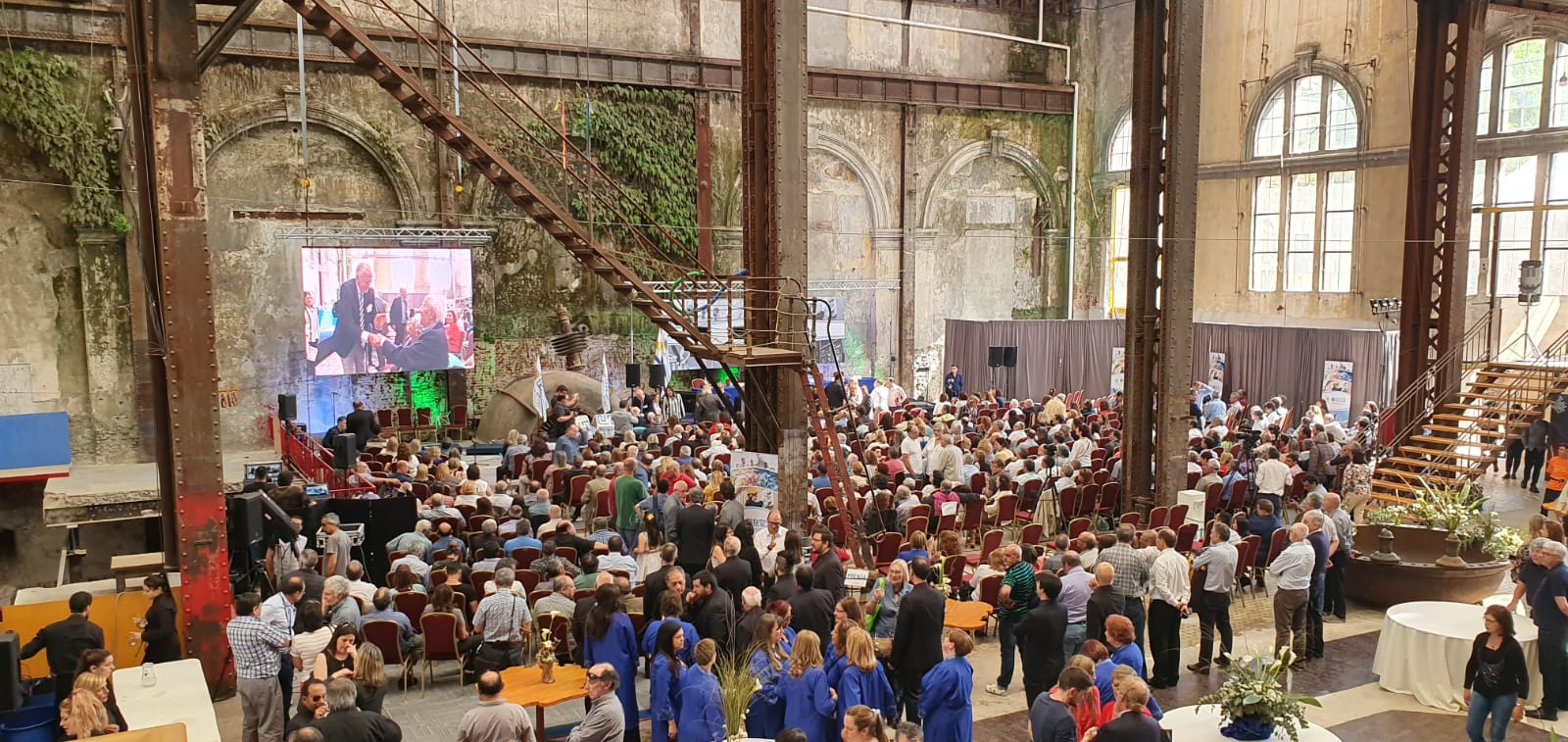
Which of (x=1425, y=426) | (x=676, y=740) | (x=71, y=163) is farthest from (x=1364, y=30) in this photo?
(x=71, y=163)

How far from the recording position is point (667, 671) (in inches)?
295

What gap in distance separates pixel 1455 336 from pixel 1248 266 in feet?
26.2

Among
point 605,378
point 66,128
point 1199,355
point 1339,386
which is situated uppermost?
point 66,128

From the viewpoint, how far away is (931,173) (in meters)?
28.8

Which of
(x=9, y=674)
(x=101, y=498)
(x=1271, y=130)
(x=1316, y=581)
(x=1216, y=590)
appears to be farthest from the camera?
(x=1271, y=130)

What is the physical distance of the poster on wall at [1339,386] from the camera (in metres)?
22.9

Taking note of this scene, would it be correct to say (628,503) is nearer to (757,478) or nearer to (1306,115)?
(757,478)

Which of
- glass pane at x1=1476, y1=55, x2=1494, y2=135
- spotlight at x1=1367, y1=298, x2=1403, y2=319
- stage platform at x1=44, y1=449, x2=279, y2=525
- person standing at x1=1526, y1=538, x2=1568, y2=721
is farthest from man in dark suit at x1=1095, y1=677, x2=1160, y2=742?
glass pane at x1=1476, y1=55, x2=1494, y2=135

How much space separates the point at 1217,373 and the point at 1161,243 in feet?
39.1

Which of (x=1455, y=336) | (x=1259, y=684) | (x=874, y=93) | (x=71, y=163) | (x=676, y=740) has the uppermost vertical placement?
(x=874, y=93)

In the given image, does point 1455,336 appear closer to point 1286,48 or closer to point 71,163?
point 1286,48

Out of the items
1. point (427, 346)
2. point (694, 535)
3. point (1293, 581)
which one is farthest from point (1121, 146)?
point (694, 535)

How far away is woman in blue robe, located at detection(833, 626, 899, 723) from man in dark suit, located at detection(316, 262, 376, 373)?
1700cm

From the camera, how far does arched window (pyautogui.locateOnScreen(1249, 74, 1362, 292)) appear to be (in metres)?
24.1
